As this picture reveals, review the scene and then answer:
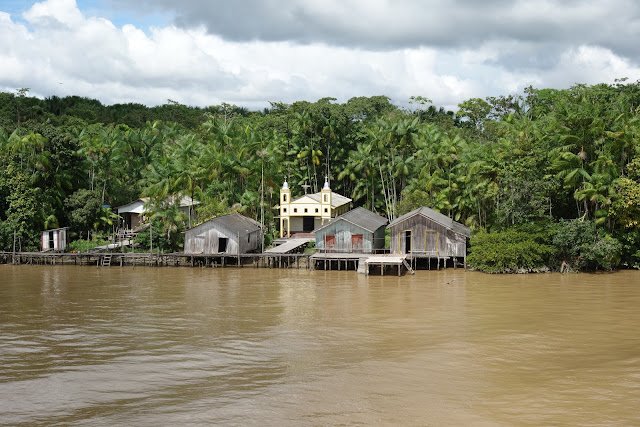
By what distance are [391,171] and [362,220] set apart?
36.8 feet

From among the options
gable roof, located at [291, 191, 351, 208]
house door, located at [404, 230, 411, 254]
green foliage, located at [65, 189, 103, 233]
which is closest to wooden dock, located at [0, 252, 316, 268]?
green foliage, located at [65, 189, 103, 233]

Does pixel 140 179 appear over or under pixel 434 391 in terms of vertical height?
over

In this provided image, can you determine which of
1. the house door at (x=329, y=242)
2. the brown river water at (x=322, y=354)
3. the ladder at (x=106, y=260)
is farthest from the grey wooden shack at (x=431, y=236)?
the ladder at (x=106, y=260)

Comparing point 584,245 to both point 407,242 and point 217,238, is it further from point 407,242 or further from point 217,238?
point 217,238

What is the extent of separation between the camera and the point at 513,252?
131 ft

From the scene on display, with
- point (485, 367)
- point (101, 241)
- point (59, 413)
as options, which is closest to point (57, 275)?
point (101, 241)

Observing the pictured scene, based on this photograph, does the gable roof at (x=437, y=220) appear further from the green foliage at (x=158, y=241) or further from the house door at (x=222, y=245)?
the green foliage at (x=158, y=241)

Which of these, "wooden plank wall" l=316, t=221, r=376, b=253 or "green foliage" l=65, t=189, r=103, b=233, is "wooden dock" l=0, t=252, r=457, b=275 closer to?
"wooden plank wall" l=316, t=221, r=376, b=253

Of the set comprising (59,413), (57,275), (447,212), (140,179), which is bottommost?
(59,413)

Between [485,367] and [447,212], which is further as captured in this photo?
[447,212]

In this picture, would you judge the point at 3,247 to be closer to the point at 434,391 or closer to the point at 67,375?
the point at 67,375

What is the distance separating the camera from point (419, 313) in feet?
93.8

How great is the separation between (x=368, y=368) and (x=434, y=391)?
2627 mm

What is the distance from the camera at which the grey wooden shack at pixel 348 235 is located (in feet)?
145
